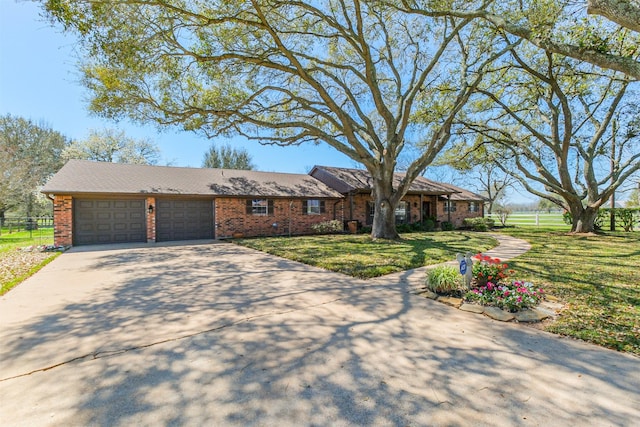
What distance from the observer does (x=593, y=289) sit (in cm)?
513

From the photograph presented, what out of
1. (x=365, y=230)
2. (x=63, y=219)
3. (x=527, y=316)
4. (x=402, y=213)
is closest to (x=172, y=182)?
(x=63, y=219)

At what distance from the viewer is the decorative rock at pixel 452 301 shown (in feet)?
14.6

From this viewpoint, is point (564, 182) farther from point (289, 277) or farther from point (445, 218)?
point (289, 277)

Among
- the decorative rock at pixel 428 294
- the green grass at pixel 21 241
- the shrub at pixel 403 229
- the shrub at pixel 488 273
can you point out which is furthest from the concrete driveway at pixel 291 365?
the shrub at pixel 403 229

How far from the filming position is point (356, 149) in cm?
1198

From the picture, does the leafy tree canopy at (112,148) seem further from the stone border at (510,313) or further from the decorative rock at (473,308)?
the decorative rock at (473,308)

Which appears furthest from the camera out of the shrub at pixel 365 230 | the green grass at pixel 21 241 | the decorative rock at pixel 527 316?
the shrub at pixel 365 230

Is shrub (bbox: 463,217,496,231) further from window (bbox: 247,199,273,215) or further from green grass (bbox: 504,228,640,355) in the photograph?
window (bbox: 247,199,273,215)

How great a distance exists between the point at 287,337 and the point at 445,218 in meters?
20.8

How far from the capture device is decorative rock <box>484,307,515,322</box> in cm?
390

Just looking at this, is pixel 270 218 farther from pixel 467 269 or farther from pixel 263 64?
pixel 467 269

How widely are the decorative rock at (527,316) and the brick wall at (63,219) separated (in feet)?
49.1

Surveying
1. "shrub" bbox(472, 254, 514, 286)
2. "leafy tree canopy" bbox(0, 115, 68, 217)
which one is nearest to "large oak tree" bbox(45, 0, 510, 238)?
"shrub" bbox(472, 254, 514, 286)

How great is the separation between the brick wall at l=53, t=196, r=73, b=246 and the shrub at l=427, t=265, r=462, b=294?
1374cm
